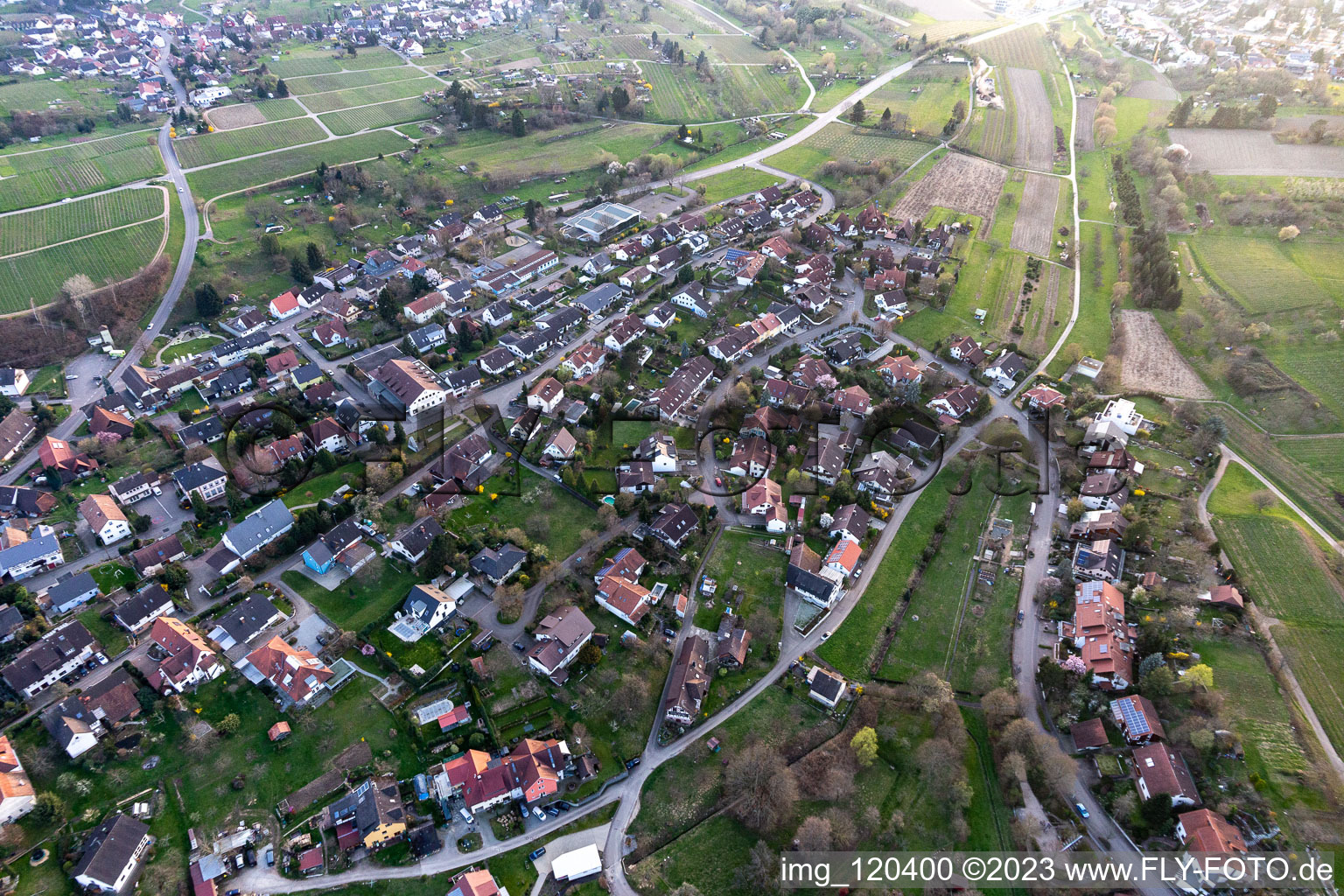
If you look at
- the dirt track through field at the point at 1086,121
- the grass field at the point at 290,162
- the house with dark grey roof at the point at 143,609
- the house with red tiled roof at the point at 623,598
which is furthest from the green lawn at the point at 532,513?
the dirt track through field at the point at 1086,121

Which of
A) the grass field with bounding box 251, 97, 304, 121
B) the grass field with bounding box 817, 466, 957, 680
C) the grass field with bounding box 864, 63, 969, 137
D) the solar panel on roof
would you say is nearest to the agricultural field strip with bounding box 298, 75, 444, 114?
the grass field with bounding box 251, 97, 304, 121

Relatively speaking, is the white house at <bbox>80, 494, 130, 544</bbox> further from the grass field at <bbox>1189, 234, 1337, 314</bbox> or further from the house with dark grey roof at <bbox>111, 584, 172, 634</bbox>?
the grass field at <bbox>1189, 234, 1337, 314</bbox>

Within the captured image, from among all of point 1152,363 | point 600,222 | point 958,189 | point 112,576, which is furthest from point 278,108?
point 1152,363

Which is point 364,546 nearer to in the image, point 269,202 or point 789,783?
point 789,783

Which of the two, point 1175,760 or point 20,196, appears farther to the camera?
point 20,196

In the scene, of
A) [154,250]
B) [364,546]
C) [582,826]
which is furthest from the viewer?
[154,250]

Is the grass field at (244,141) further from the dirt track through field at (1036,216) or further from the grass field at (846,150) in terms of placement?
the dirt track through field at (1036,216)

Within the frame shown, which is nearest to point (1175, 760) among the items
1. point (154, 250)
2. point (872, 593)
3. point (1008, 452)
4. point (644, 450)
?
point (872, 593)
